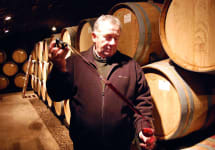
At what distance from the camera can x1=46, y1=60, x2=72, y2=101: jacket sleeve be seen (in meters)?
1.36

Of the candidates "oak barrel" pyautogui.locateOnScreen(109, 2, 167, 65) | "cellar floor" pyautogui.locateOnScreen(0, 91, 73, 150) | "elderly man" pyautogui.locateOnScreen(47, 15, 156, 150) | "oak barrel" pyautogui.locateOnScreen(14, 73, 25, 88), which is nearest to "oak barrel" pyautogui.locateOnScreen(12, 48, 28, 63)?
"oak barrel" pyautogui.locateOnScreen(14, 73, 25, 88)

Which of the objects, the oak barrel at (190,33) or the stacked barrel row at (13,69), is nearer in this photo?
the oak barrel at (190,33)

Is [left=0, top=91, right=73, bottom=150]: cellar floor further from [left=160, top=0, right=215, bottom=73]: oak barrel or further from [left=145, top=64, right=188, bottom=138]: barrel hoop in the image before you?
[left=160, top=0, right=215, bottom=73]: oak barrel

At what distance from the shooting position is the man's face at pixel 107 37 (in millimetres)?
1412

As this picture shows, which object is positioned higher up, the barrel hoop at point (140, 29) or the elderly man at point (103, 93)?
the barrel hoop at point (140, 29)

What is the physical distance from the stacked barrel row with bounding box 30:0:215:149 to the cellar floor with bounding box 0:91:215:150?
0.15 meters

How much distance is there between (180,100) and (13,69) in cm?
871

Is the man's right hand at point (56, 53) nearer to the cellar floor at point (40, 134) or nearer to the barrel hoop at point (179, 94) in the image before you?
the barrel hoop at point (179, 94)

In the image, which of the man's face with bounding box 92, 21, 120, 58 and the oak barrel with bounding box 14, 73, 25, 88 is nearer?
the man's face with bounding box 92, 21, 120, 58

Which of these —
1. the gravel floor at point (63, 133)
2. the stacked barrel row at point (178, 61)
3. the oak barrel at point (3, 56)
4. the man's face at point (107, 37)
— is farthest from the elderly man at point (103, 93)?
the oak barrel at point (3, 56)

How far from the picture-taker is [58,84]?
141cm

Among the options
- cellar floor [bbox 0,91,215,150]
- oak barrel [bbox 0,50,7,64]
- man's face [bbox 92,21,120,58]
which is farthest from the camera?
oak barrel [bbox 0,50,7,64]

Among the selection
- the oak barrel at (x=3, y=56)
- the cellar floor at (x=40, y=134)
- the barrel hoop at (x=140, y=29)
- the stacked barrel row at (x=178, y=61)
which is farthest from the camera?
the oak barrel at (x=3, y=56)

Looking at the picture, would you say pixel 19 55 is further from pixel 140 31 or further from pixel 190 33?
pixel 190 33
